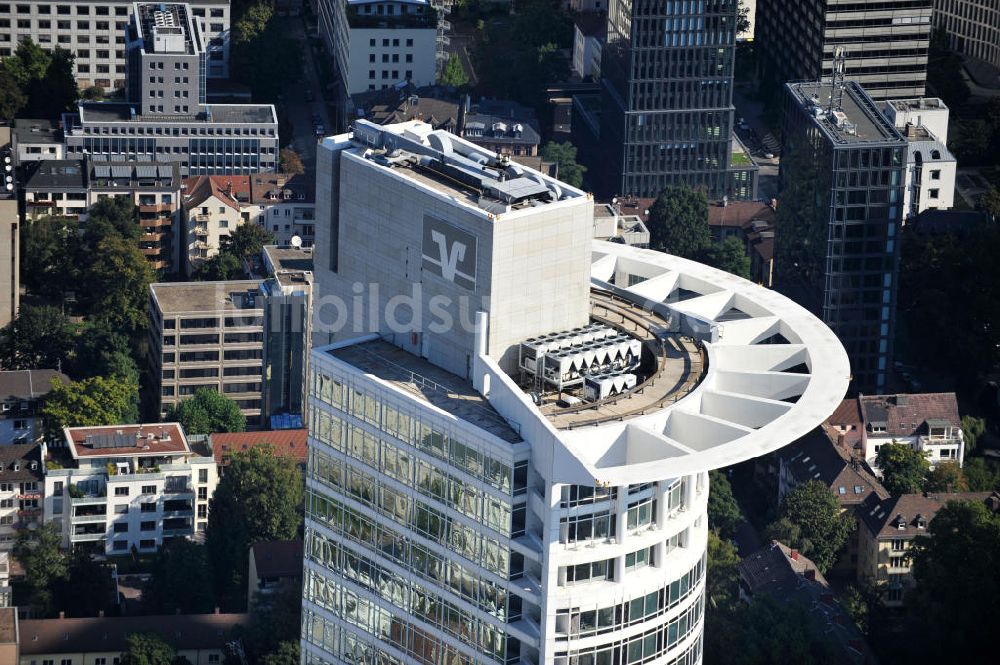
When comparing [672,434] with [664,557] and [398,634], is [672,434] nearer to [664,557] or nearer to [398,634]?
[664,557]

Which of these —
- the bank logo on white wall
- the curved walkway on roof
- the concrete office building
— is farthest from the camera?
the bank logo on white wall

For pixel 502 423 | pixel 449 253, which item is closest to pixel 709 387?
pixel 502 423

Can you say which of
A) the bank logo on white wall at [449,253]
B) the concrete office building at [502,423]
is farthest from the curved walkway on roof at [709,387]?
the bank logo on white wall at [449,253]

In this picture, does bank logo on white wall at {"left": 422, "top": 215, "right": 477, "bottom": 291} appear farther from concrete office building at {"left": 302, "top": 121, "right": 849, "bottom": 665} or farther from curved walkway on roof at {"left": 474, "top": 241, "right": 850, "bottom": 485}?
curved walkway on roof at {"left": 474, "top": 241, "right": 850, "bottom": 485}

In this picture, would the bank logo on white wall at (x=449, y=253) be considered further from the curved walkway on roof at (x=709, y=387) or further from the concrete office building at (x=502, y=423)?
the curved walkway on roof at (x=709, y=387)

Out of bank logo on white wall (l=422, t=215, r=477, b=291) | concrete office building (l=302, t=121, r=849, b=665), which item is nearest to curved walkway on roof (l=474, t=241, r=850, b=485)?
concrete office building (l=302, t=121, r=849, b=665)

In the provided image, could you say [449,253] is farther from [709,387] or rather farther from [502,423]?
[709,387]
